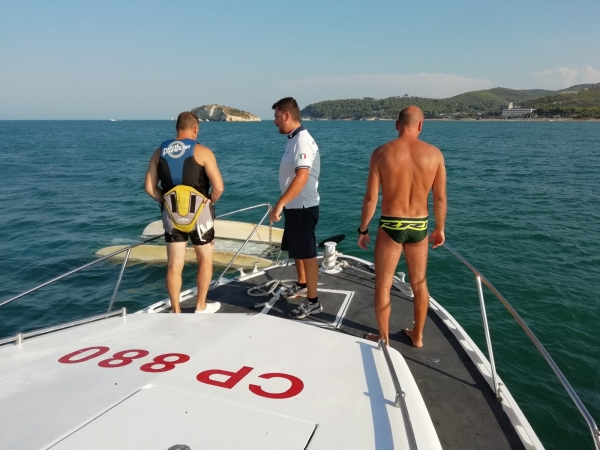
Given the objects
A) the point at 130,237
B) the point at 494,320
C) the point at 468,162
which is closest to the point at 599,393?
the point at 494,320

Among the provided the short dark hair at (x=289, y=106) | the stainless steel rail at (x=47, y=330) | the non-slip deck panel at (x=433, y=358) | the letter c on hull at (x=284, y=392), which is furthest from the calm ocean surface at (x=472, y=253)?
the stainless steel rail at (x=47, y=330)

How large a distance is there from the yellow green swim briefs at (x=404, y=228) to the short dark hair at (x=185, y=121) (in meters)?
2.30

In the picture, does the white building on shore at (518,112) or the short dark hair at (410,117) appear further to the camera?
the white building on shore at (518,112)

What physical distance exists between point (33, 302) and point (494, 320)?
1076 centimetres

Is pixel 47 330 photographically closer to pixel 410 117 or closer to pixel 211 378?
pixel 211 378

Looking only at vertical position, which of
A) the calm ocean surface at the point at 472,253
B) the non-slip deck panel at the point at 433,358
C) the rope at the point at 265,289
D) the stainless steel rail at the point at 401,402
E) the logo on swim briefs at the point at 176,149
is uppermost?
the logo on swim briefs at the point at 176,149

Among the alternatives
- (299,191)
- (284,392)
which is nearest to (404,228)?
(299,191)

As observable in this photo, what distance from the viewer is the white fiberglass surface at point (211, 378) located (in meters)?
1.90

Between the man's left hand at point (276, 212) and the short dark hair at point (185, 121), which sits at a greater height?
the short dark hair at point (185, 121)

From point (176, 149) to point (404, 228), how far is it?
2.46 meters

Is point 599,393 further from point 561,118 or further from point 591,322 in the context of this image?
point 561,118

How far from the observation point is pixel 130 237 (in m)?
15.6

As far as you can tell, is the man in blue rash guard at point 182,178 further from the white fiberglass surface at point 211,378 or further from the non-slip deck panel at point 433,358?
the white fiberglass surface at point 211,378

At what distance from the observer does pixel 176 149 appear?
430 centimetres
